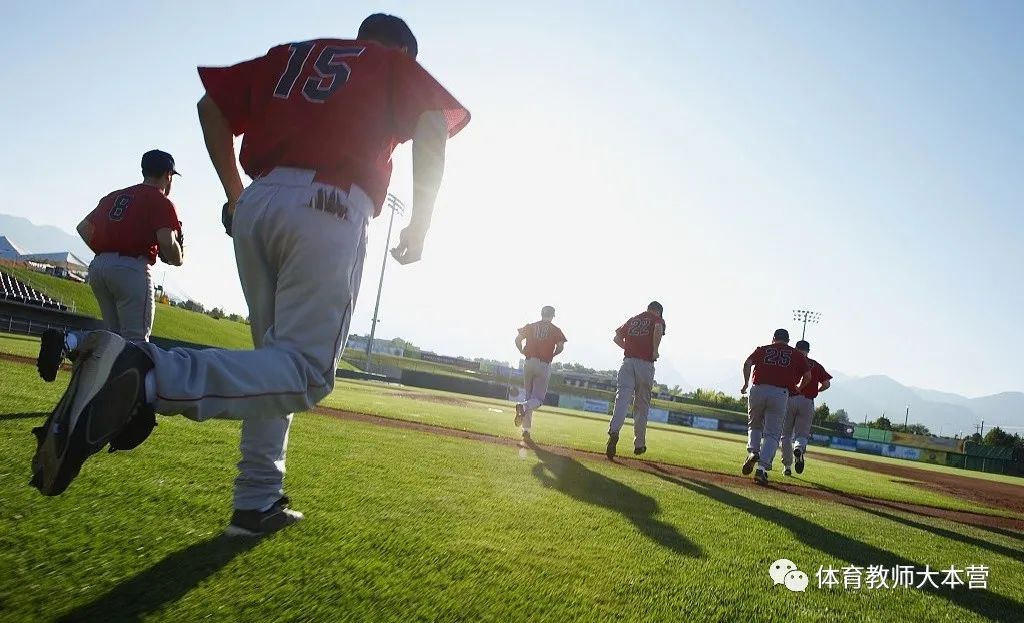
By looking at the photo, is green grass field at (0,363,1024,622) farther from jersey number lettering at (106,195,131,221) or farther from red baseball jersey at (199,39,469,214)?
jersey number lettering at (106,195,131,221)

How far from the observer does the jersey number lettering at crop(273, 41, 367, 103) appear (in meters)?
2.14

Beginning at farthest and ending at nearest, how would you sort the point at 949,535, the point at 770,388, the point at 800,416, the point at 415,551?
the point at 800,416, the point at 770,388, the point at 949,535, the point at 415,551

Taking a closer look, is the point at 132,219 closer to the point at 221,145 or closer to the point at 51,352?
the point at 221,145

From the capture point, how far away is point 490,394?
38.9 meters

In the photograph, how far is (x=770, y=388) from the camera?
7.55m

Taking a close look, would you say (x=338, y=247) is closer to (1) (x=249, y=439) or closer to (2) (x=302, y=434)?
(1) (x=249, y=439)

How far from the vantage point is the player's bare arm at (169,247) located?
13.6ft

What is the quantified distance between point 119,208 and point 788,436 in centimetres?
1006

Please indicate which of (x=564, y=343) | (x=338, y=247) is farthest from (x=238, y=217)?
(x=564, y=343)

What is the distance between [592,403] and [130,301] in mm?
42873

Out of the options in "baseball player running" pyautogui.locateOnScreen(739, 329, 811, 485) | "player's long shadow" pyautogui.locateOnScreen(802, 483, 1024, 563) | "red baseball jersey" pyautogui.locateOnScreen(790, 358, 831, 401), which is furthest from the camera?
"red baseball jersey" pyautogui.locateOnScreen(790, 358, 831, 401)

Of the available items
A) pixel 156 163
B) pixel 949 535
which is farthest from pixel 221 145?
pixel 949 535

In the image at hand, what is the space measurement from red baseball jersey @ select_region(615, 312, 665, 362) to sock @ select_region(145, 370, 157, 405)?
283 inches

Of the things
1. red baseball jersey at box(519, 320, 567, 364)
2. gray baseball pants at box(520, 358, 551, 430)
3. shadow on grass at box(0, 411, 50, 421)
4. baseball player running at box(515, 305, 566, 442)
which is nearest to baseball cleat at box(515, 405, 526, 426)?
baseball player running at box(515, 305, 566, 442)
